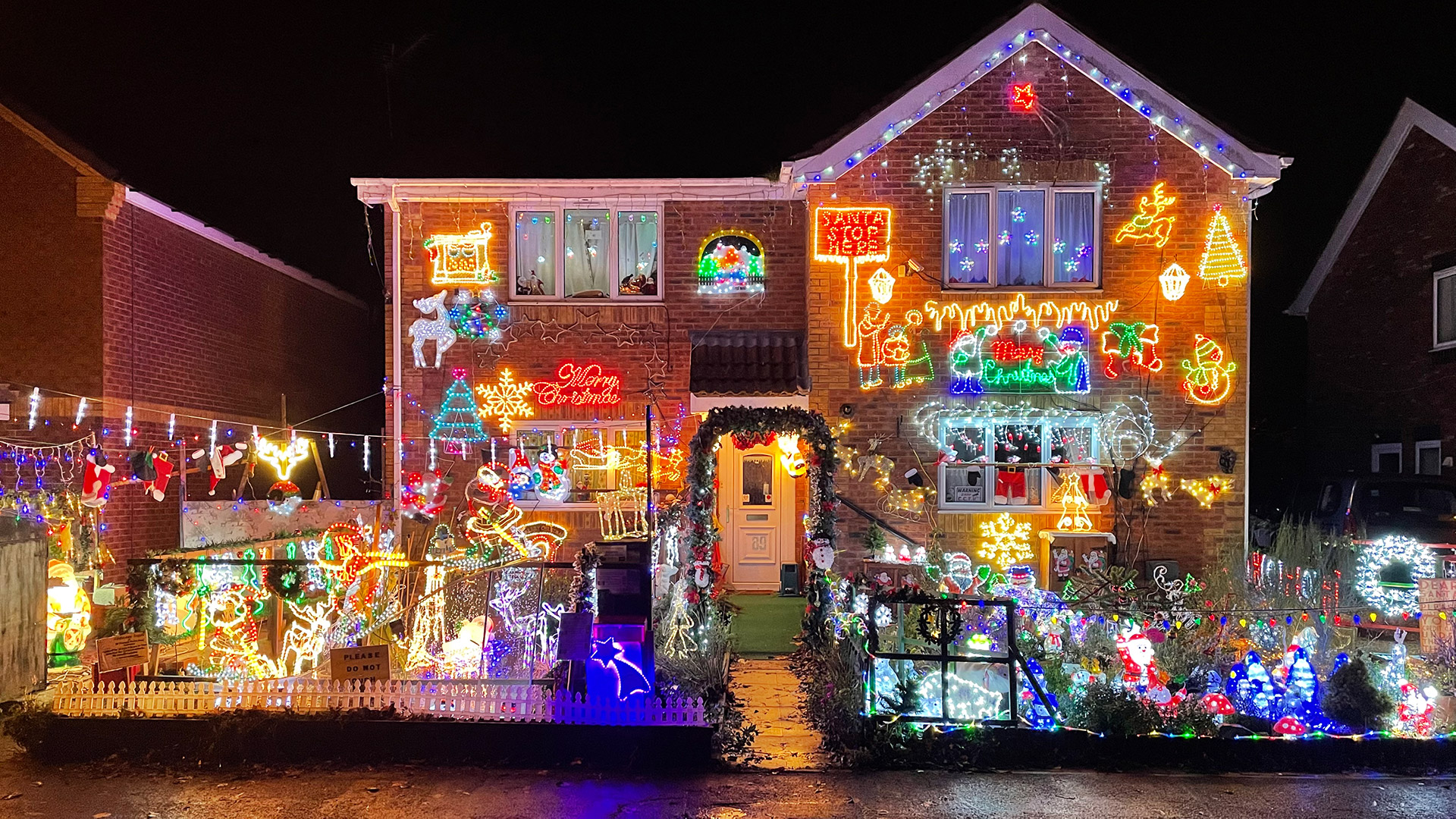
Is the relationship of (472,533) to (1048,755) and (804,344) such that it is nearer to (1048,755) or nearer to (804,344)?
(804,344)

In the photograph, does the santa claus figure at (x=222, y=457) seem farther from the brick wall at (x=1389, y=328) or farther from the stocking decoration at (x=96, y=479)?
the brick wall at (x=1389, y=328)

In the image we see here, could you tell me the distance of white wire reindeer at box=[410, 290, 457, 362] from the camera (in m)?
11.4

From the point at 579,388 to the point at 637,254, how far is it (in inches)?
82.2

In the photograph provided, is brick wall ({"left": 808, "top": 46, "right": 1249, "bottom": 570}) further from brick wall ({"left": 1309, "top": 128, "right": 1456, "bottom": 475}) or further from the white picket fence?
brick wall ({"left": 1309, "top": 128, "right": 1456, "bottom": 475})

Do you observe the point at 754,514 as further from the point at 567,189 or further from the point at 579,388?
the point at 567,189

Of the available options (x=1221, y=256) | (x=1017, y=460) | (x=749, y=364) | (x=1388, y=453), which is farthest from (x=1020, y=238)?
(x=1388, y=453)

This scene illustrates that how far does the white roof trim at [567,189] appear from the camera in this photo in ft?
37.1

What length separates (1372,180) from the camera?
47.1 ft

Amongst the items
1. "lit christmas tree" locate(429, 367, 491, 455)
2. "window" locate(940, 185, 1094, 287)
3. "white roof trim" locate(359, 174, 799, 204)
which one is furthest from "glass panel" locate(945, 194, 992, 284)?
"lit christmas tree" locate(429, 367, 491, 455)

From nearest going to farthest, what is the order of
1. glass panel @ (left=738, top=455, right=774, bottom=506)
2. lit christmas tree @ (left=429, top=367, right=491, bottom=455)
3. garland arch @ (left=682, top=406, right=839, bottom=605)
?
garland arch @ (left=682, top=406, right=839, bottom=605) < lit christmas tree @ (left=429, top=367, right=491, bottom=455) < glass panel @ (left=738, top=455, right=774, bottom=506)

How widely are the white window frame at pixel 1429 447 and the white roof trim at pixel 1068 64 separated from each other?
19.0 ft

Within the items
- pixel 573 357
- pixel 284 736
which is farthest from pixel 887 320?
pixel 284 736

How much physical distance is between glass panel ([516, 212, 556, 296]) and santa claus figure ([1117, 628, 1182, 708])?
27.6 feet

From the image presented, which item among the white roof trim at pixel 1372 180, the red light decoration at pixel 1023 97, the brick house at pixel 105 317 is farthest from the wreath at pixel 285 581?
the white roof trim at pixel 1372 180
